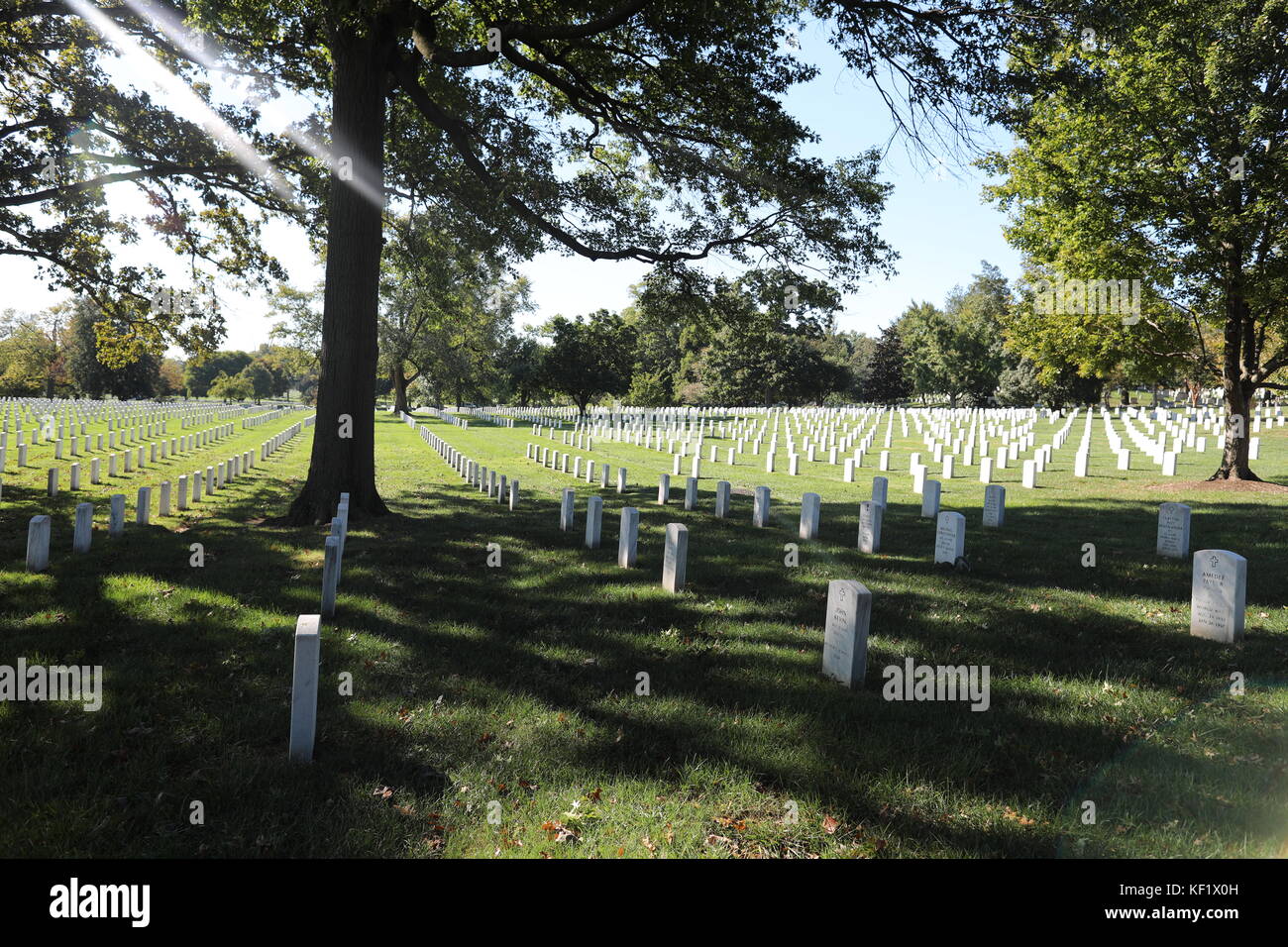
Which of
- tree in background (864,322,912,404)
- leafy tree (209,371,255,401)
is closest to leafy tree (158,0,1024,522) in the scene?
tree in background (864,322,912,404)

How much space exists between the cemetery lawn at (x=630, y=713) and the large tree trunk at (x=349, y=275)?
2087 mm

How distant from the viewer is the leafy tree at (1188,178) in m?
14.0

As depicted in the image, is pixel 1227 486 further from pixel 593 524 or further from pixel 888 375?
pixel 888 375

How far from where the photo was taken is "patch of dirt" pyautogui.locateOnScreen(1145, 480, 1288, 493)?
592 inches

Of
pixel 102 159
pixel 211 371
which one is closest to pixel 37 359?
pixel 211 371

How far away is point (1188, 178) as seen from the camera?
15.2 meters

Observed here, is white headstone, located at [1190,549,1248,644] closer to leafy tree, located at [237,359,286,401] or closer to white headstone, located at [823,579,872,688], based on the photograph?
white headstone, located at [823,579,872,688]

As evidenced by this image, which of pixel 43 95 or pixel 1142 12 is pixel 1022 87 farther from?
pixel 43 95

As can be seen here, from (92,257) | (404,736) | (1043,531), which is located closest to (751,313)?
(1043,531)

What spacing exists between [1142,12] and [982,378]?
196 feet

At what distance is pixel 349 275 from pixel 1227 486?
18.3m

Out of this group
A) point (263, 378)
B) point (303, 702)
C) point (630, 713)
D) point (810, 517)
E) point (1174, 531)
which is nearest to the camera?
point (303, 702)

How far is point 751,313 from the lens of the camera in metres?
15.5

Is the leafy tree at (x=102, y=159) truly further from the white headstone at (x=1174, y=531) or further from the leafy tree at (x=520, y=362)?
the leafy tree at (x=520, y=362)
